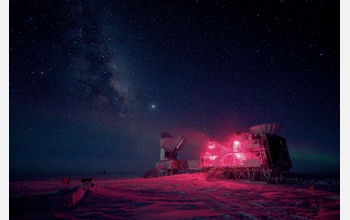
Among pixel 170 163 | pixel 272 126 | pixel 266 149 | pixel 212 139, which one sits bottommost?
pixel 170 163

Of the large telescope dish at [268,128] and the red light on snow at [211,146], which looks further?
the red light on snow at [211,146]

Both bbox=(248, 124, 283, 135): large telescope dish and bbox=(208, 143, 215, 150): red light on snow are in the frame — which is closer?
→ bbox=(248, 124, 283, 135): large telescope dish

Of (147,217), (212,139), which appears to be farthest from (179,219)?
(212,139)

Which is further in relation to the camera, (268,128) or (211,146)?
(211,146)

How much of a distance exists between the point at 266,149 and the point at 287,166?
659 cm

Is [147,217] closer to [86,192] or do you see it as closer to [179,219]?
[179,219]

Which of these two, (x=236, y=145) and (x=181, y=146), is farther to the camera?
(x=181, y=146)

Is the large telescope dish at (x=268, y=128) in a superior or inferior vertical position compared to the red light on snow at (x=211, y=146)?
superior

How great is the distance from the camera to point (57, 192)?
914 centimetres

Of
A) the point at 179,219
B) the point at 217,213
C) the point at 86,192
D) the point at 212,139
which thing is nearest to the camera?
the point at 179,219

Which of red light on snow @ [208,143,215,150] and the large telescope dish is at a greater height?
the large telescope dish

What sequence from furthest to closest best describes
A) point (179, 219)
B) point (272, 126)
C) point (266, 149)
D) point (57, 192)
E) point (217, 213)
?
1. point (272, 126)
2. point (266, 149)
3. point (57, 192)
4. point (217, 213)
5. point (179, 219)

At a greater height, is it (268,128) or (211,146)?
(268,128)

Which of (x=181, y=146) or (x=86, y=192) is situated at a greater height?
(x=181, y=146)
